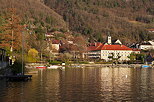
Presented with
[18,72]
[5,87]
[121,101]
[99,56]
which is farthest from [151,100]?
[99,56]

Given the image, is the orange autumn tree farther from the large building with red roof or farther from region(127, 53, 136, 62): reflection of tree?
the large building with red roof

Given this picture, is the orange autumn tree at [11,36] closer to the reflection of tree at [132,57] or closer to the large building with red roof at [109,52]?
the reflection of tree at [132,57]

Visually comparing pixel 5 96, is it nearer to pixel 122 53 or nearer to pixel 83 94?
pixel 83 94

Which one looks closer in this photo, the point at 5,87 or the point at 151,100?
the point at 151,100

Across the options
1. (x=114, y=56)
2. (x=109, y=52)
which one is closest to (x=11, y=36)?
(x=109, y=52)

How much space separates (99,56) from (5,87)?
12169 cm

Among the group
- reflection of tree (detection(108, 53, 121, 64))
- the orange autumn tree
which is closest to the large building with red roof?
reflection of tree (detection(108, 53, 121, 64))

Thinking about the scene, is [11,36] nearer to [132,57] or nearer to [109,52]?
Result: [132,57]

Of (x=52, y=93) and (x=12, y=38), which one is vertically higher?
(x=12, y=38)

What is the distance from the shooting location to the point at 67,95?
111ft

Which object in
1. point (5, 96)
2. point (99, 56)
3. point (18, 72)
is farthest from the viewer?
point (99, 56)

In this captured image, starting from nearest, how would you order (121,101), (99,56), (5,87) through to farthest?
(121,101) < (5,87) < (99,56)

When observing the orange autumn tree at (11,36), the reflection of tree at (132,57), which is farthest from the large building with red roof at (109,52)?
the orange autumn tree at (11,36)

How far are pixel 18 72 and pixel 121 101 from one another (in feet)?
86.5
